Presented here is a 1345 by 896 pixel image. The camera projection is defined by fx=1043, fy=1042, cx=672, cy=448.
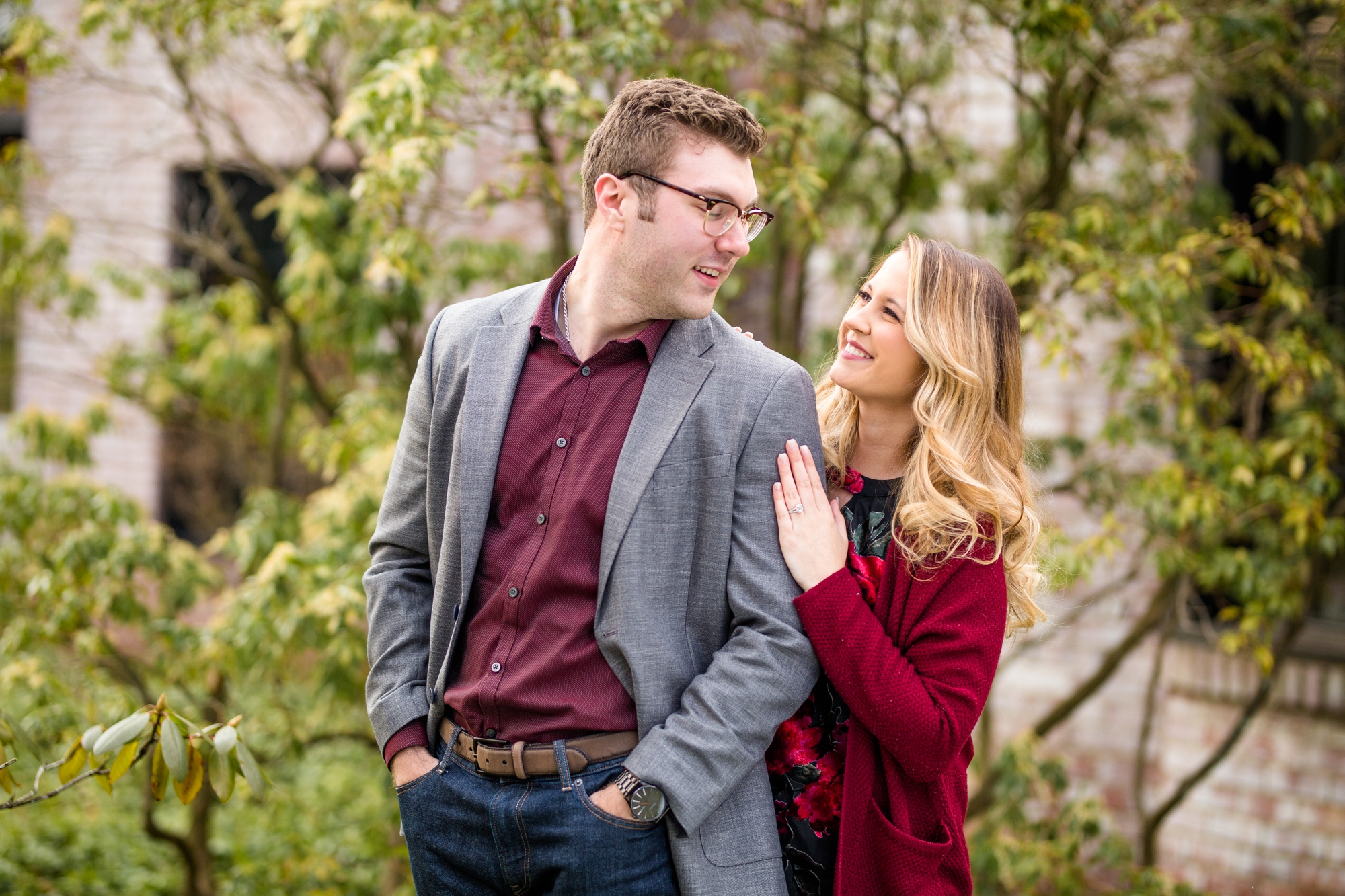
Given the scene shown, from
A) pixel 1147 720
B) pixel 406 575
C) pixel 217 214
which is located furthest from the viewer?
pixel 217 214

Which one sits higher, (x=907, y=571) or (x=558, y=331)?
(x=558, y=331)

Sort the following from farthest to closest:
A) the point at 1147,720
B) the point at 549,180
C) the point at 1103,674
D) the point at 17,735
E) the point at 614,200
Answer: the point at 1147,720
the point at 1103,674
the point at 549,180
the point at 17,735
the point at 614,200

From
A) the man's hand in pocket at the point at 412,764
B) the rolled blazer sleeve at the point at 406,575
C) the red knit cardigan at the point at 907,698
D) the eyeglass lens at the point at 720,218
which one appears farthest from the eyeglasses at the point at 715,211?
the man's hand in pocket at the point at 412,764

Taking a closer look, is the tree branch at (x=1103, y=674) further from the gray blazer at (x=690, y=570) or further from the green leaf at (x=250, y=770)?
the green leaf at (x=250, y=770)

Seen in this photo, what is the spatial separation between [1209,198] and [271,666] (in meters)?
4.46

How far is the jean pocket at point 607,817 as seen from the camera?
193cm

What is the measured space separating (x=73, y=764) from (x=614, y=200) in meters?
1.53

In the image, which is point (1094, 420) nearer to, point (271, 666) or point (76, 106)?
point (271, 666)

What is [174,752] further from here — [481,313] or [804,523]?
[804,523]

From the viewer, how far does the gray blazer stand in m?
1.95

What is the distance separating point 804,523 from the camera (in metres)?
2.07

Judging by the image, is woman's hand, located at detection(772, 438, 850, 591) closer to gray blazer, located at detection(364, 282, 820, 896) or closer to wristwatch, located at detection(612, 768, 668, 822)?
gray blazer, located at detection(364, 282, 820, 896)

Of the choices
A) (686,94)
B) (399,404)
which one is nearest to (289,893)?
(399,404)

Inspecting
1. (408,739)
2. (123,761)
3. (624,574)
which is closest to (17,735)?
(123,761)
